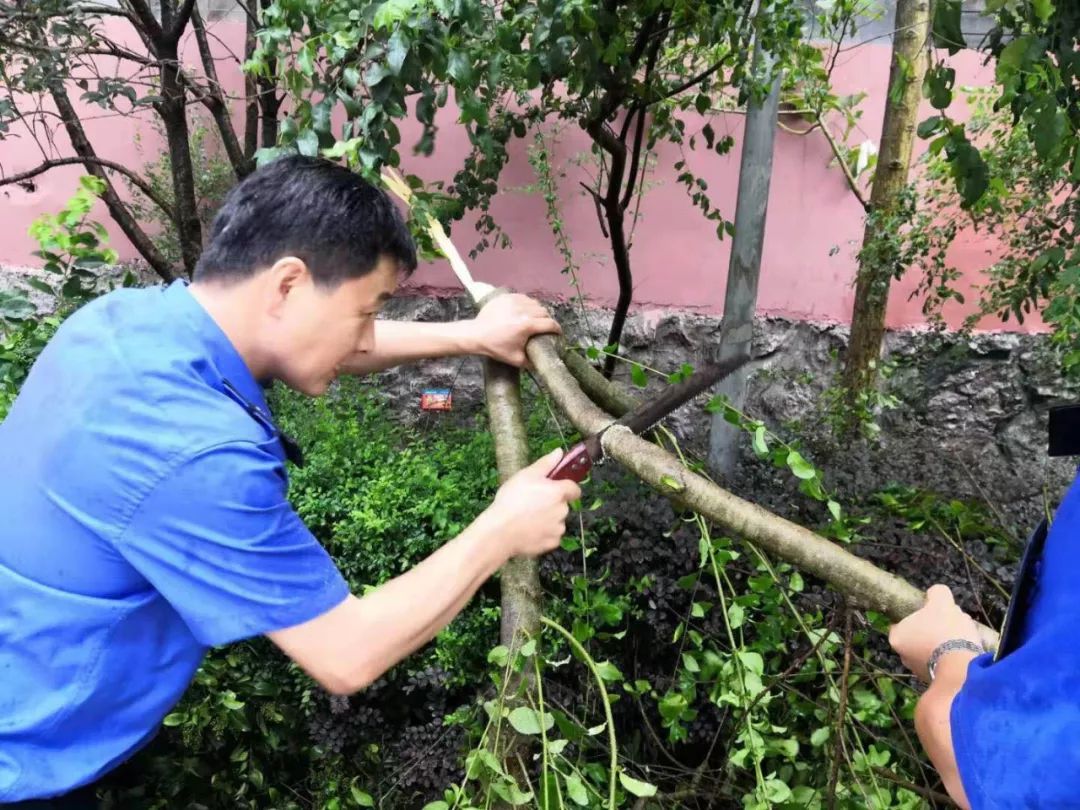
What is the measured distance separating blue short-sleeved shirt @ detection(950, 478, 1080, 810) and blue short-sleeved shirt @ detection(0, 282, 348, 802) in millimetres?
858

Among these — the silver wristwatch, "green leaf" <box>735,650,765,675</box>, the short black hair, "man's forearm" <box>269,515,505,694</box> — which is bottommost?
"green leaf" <box>735,650,765,675</box>

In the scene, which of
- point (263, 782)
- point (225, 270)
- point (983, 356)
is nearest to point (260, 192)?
point (225, 270)

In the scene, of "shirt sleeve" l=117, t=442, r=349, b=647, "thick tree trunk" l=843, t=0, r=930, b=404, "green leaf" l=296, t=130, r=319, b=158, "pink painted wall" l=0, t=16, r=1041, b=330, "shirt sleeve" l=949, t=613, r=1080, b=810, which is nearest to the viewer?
"shirt sleeve" l=949, t=613, r=1080, b=810

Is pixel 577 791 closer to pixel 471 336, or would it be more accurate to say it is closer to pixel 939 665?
pixel 939 665

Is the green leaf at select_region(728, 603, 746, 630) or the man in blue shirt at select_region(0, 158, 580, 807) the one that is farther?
the green leaf at select_region(728, 603, 746, 630)

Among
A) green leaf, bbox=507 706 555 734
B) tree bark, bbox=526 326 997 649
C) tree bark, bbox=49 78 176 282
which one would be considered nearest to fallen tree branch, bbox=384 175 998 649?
tree bark, bbox=526 326 997 649

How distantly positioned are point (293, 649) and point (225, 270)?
2.14 ft

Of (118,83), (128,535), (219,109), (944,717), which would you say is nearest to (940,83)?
(944,717)

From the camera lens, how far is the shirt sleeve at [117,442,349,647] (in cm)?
104

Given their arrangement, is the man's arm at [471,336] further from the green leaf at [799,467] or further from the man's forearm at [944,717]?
the man's forearm at [944,717]

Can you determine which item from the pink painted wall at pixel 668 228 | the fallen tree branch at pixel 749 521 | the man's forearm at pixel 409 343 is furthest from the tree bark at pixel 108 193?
the fallen tree branch at pixel 749 521

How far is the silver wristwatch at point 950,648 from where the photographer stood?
0.99m

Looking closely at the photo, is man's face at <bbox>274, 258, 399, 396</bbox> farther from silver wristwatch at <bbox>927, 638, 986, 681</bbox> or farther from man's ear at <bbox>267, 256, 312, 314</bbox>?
silver wristwatch at <bbox>927, 638, 986, 681</bbox>

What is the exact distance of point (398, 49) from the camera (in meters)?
1.32
